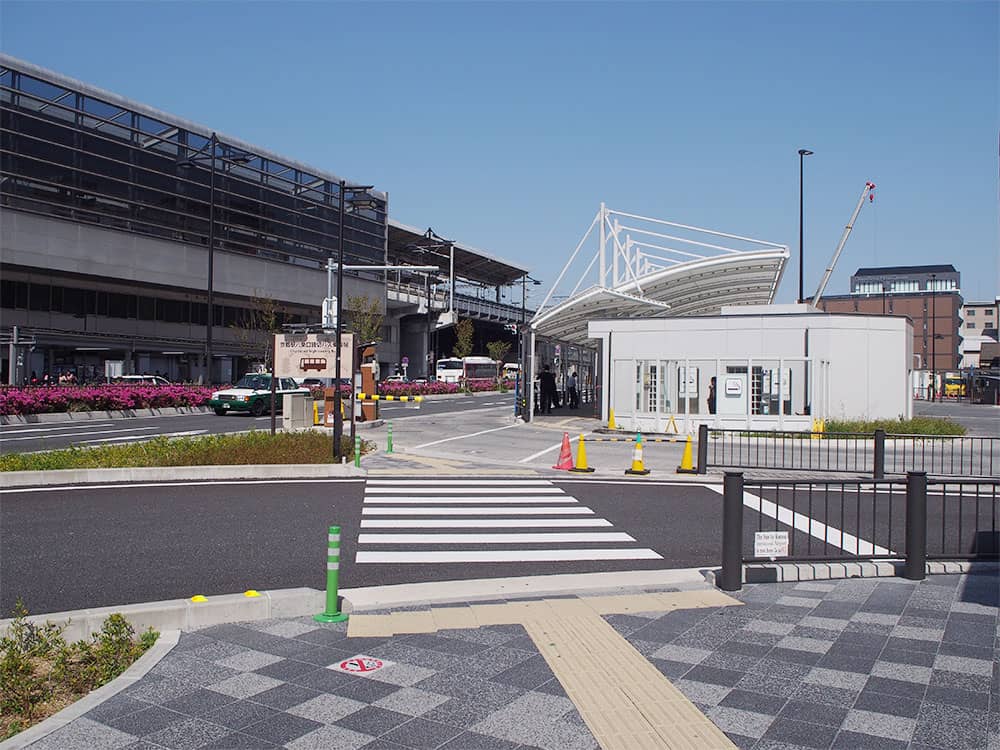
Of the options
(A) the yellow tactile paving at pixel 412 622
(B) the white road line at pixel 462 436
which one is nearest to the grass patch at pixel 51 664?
(A) the yellow tactile paving at pixel 412 622

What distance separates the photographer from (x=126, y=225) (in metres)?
51.2

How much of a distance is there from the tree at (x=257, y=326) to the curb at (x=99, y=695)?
2047 inches

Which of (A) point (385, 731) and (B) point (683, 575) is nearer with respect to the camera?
(A) point (385, 731)

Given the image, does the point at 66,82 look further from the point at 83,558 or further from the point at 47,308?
the point at 83,558

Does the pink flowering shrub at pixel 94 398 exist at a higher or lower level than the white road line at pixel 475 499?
higher

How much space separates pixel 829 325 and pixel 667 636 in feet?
75.1

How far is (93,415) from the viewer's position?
109ft

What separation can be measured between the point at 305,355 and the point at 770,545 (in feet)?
48.7

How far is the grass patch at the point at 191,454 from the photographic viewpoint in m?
16.3

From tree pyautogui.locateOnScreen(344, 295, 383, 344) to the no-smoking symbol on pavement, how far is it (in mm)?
52831

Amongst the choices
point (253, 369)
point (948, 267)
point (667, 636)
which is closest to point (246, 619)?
point (667, 636)

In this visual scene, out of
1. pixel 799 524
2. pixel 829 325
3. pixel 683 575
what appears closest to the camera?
pixel 683 575

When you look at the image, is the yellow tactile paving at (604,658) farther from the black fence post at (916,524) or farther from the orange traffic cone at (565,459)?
the orange traffic cone at (565,459)

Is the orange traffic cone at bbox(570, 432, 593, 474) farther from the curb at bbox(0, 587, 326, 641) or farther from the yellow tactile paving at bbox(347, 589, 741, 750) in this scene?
the curb at bbox(0, 587, 326, 641)
